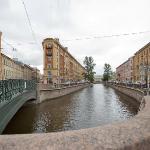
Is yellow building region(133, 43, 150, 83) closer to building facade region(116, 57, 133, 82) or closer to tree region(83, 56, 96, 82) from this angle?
building facade region(116, 57, 133, 82)

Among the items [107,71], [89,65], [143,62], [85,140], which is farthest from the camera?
[107,71]

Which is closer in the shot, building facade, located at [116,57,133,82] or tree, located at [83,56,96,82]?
building facade, located at [116,57,133,82]

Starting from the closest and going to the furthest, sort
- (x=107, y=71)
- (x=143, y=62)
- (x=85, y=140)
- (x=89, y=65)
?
(x=85, y=140)
(x=143, y=62)
(x=89, y=65)
(x=107, y=71)

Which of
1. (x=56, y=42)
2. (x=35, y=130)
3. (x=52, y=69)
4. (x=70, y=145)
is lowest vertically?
(x=35, y=130)

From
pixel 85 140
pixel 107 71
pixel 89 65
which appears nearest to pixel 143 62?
pixel 89 65

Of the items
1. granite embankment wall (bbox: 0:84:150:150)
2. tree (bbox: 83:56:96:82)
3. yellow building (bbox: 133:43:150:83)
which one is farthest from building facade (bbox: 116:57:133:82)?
granite embankment wall (bbox: 0:84:150:150)

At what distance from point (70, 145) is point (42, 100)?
31.0 meters

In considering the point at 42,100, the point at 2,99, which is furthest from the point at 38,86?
the point at 2,99

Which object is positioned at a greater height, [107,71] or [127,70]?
[107,71]

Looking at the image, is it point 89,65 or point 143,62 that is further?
point 89,65

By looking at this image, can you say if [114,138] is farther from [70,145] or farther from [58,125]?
[58,125]

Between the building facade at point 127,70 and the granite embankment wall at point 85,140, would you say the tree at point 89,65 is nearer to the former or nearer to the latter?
the building facade at point 127,70

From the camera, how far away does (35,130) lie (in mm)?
16688

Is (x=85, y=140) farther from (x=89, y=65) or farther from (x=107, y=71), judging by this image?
(x=107, y=71)
